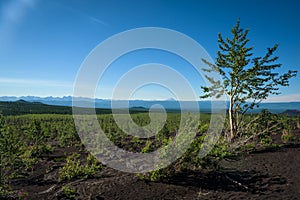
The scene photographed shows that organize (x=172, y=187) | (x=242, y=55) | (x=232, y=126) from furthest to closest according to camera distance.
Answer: (x=232, y=126), (x=242, y=55), (x=172, y=187)

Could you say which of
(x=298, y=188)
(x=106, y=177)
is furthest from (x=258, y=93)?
(x=106, y=177)

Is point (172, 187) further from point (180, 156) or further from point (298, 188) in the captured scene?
point (298, 188)

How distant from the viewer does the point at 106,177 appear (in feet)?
34.4

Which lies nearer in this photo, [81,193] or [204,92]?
[81,193]

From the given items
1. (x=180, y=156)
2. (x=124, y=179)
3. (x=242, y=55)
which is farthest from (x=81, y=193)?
(x=242, y=55)

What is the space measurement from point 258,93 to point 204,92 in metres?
3.44

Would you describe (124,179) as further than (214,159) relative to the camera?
No

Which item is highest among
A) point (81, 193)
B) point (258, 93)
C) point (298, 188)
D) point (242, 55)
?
point (242, 55)

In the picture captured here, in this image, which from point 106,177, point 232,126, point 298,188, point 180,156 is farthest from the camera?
point 232,126

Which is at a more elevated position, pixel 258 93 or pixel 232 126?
pixel 258 93

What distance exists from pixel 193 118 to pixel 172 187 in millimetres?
2967

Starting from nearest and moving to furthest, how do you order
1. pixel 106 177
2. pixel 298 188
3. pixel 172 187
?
pixel 298 188 < pixel 172 187 < pixel 106 177

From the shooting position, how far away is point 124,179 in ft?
32.2

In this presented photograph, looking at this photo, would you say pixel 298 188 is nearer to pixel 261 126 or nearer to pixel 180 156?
pixel 180 156
